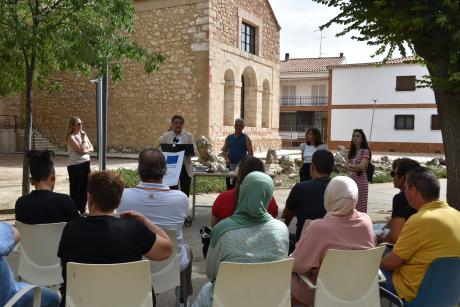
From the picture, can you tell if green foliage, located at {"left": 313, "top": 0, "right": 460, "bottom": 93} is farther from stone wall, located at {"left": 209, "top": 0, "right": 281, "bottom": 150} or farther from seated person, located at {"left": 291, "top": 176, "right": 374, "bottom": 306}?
stone wall, located at {"left": 209, "top": 0, "right": 281, "bottom": 150}

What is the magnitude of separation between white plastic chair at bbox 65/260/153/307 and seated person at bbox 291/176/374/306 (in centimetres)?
103

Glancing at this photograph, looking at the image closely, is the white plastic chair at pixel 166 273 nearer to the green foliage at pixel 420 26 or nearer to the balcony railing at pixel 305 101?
the green foliage at pixel 420 26

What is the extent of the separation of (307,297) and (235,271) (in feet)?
2.74

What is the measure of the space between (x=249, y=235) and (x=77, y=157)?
4701mm

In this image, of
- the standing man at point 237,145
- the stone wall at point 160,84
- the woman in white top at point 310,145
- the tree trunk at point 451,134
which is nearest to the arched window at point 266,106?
the stone wall at point 160,84

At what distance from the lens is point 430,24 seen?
188 inches

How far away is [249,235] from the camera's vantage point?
258 centimetres

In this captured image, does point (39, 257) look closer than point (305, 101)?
Yes

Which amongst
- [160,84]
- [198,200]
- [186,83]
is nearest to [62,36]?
[198,200]

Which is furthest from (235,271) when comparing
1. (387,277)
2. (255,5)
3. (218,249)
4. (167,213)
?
(255,5)

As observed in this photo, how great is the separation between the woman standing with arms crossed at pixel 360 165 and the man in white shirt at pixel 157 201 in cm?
344

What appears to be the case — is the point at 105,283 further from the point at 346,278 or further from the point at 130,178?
the point at 130,178

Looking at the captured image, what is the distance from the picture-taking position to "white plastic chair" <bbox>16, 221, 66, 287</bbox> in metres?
3.09

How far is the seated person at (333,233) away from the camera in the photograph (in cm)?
277
